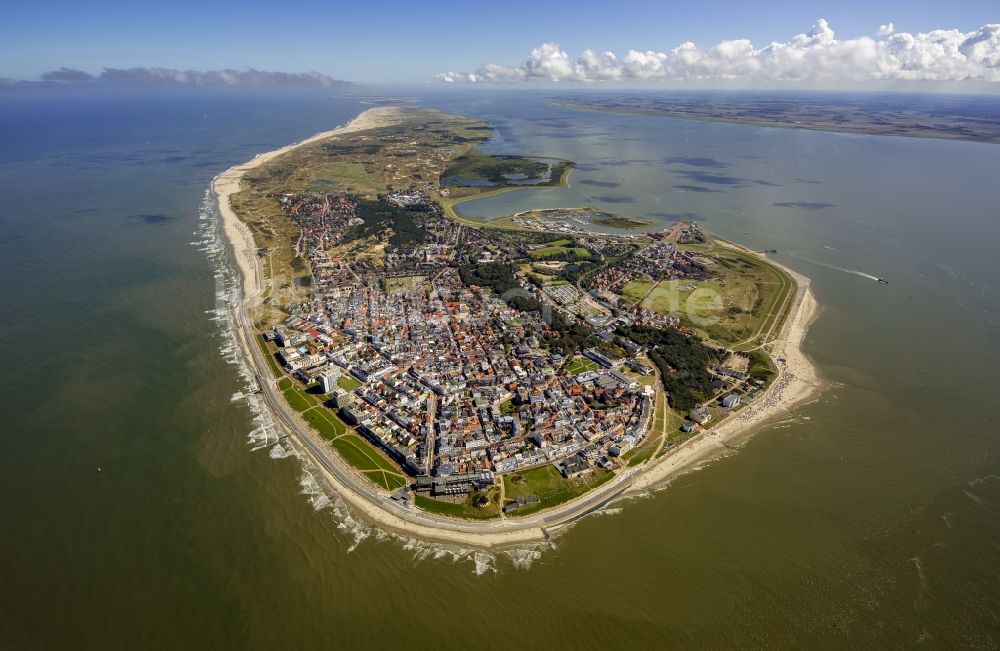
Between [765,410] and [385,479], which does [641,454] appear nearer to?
[765,410]

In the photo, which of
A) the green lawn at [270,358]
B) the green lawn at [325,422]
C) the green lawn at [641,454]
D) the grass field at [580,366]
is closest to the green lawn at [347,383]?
the green lawn at [325,422]

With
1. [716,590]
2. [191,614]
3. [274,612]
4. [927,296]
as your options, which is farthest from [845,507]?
[927,296]

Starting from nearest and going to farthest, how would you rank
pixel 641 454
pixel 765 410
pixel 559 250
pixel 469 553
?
1. pixel 469 553
2. pixel 641 454
3. pixel 765 410
4. pixel 559 250

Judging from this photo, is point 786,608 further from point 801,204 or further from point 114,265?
point 801,204

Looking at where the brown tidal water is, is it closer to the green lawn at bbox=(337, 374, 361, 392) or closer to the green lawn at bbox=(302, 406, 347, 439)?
the green lawn at bbox=(302, 406, 347, 439)

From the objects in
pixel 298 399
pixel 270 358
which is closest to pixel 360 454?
pixel 298 399
